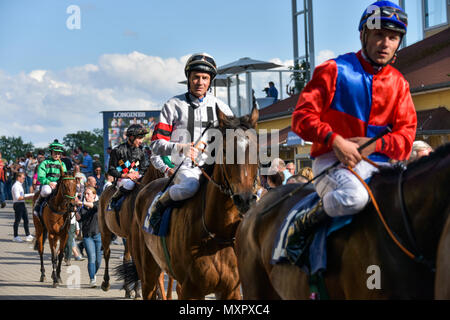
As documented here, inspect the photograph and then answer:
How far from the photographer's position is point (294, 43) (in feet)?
76.3

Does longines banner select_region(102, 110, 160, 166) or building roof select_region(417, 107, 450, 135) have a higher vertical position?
longines banner select_region(102, 110, 160, 166)

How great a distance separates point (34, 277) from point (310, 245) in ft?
32.5

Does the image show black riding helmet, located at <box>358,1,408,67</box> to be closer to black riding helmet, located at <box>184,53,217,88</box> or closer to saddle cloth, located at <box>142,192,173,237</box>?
black riding helmet, located at <box>184,53,217,88</box>

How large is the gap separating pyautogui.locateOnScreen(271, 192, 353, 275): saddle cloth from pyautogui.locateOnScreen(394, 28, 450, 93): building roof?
399 inches

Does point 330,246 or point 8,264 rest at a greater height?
point 330,246

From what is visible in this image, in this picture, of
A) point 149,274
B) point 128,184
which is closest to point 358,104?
point 149,274

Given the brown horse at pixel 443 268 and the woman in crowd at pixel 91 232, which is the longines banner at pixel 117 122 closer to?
the woman in crowd at pixel 91 232

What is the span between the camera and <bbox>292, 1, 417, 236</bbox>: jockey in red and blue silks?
359cm

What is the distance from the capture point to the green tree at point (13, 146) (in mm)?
107688

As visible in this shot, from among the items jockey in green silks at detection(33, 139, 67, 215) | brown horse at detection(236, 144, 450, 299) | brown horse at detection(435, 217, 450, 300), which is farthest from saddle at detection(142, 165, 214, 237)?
jockey in green silks at detection(33, 139, 67, 215)

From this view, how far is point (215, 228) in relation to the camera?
5297 millimetres

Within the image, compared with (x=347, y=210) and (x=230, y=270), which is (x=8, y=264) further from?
(x=347, y=210)

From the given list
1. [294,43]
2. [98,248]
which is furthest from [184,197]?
[294,43]
